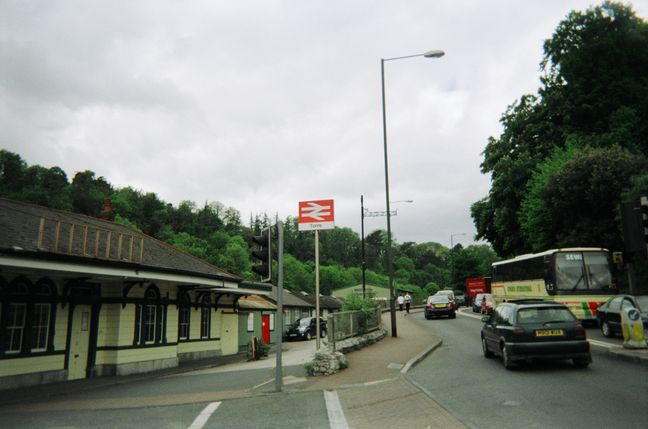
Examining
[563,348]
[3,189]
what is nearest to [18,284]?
[563,348]

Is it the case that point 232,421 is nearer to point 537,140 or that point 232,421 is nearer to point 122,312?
point 122,312

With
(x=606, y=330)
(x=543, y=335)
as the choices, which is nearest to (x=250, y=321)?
(x=606, y=330)

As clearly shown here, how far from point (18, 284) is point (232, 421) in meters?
9.20

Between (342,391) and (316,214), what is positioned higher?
(316,214)

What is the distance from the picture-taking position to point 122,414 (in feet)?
29.3

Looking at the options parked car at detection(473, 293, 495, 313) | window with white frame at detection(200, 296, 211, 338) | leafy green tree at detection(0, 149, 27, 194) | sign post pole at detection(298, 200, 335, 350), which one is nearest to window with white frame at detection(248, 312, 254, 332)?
window with white frame at detection(200, 296, 211, 338)

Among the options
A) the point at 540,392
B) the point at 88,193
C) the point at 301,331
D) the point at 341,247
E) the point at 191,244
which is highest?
the point at 88,193

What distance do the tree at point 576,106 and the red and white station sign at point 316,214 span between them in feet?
69.8

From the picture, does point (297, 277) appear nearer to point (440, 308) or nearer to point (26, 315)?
point (440, 308)

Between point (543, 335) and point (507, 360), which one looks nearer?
point (543, 335)

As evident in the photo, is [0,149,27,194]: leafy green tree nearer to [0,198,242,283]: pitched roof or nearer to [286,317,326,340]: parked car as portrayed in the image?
[286,317,326,340]: parked car

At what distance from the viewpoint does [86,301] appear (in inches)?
628

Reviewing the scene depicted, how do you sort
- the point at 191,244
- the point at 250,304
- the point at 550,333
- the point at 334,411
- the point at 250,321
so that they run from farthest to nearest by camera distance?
1. the point at 191,244
2. the point at 250,321
3. the point at 250,304
4. the point at 550,333
5. the point at 334,411

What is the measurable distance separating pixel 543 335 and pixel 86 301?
13667mm
